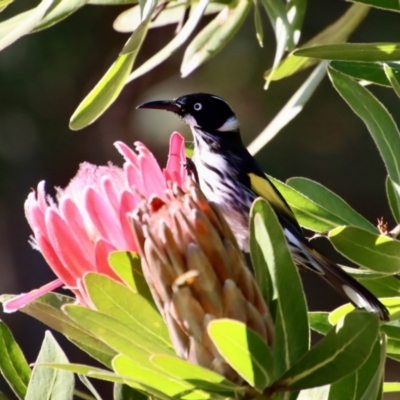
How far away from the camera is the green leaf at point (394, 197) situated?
1.13 metres

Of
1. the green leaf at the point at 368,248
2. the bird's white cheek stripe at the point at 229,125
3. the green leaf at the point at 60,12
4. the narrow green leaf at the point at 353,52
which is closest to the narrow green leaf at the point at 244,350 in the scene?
the green leaf at the point at 368,248

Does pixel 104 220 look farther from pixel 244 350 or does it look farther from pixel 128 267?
pixel 244 350

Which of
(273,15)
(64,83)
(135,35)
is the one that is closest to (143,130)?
(64,83)

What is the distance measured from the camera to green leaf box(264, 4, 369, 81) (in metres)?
1.49

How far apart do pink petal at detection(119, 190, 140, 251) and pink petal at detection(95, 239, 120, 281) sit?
18mm

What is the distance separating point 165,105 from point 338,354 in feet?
2.86

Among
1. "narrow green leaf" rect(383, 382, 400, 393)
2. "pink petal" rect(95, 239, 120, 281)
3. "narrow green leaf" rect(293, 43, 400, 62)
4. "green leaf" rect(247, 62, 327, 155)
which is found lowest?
"narrow green leaf" rect(383, 382, 400, 393)

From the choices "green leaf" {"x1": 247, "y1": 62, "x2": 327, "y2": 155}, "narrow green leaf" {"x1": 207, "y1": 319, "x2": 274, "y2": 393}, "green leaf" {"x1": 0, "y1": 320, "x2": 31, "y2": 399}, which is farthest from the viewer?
"green leaf" {"x1": 247, "y1": 62, "x2": 327, "y2": 155}

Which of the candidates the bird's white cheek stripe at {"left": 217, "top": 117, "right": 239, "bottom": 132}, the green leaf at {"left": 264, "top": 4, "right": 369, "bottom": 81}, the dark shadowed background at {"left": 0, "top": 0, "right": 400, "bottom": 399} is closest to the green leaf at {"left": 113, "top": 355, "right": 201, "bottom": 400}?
the green leaf at {"left": 264, "top": 4, "right": 369, "bottom": 81}

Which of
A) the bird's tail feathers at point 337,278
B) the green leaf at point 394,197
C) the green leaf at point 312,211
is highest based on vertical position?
the green leaf at point 312,211

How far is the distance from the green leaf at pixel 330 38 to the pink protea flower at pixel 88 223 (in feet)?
2.19

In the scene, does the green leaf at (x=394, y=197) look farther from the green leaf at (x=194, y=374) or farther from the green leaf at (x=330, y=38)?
the green leaf at (x=194, y=374)

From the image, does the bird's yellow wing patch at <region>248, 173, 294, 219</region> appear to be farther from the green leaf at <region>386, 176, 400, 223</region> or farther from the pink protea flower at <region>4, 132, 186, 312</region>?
the pink protea flower at <region>4, 132, 186, 312</region>

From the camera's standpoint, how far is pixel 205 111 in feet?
5.71
